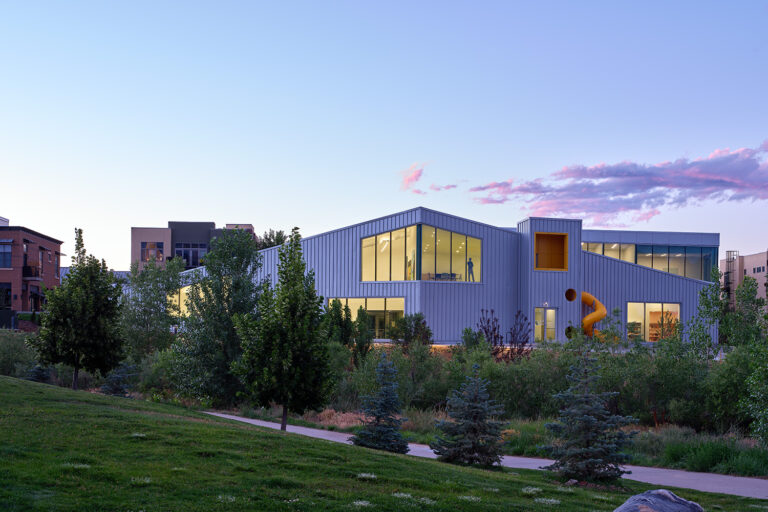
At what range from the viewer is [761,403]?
1306 cm

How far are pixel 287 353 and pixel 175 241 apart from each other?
266 ft

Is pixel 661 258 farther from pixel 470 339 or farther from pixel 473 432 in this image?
pixel 473 432

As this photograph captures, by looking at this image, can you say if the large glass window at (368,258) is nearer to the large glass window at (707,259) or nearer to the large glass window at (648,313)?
the large glass window at (648,313)

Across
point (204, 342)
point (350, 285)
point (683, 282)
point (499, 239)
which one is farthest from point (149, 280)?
point (683, 282)

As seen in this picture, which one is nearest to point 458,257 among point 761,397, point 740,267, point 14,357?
point 14,357

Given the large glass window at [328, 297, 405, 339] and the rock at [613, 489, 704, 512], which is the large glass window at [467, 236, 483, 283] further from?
the rock at [613, 489, 704, 512]

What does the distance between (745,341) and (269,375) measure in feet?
52.7

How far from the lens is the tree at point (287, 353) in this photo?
15.4m

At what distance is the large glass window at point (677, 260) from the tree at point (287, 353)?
4860 centimetres

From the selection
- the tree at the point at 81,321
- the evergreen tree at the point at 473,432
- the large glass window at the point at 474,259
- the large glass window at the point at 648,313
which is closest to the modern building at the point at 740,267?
the large glass window at the point at 648,313

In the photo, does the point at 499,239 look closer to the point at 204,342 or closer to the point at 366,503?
the point at 204,342

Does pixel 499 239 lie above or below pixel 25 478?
above

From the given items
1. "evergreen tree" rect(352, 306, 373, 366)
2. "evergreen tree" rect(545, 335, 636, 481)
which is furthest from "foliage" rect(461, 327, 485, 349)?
"evergreen tree" rect(545, 335, 636, 481)

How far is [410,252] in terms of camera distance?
1486 inches
